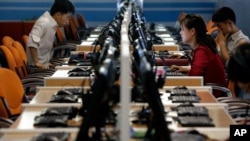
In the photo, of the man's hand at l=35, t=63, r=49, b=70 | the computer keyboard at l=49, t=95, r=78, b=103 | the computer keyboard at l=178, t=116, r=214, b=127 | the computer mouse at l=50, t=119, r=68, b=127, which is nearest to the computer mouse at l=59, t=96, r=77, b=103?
the computer keyboard at l=49, t=95, r=78, b=103

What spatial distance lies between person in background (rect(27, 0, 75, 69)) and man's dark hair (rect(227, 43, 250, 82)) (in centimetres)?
346

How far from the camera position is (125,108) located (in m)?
2.03

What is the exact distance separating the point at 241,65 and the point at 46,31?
3.75 meters

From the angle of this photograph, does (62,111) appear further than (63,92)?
No

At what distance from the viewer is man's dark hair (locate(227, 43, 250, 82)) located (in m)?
2.78

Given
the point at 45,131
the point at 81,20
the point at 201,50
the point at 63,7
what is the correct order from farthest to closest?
the point at 81,20
the point at 63,7
the point at 201,50
the point at 45,131

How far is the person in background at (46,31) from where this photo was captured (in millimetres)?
6035

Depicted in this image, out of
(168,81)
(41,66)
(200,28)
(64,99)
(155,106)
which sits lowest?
(41,66)

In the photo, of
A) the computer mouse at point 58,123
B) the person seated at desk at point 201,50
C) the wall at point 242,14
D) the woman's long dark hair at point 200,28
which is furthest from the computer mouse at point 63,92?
the wall at point 242,14

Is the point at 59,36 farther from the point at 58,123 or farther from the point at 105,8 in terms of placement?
the point at 58,123

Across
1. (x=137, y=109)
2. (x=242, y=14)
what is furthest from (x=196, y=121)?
(x=242, y=14)

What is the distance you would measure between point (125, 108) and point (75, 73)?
2.60 m

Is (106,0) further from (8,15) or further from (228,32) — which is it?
(228,32)

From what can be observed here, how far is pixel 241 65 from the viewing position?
2770mm
